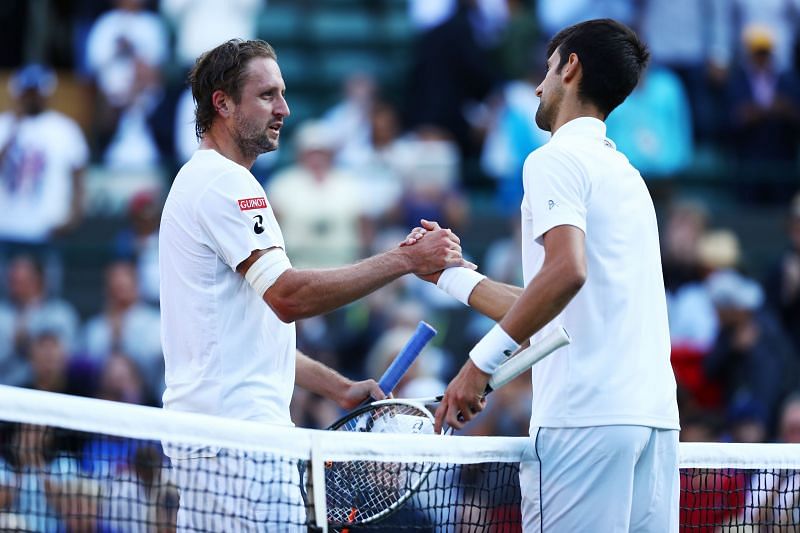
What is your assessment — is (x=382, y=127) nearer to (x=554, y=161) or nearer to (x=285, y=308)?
(x=285, y=308)

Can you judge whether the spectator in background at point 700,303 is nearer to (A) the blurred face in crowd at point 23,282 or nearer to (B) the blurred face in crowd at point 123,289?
(B) the blurred face in crowd at point 123,289

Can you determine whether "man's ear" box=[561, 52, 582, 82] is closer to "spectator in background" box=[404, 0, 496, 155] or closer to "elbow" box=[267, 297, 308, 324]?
"elbow" box=[267, 297, 308, 324]

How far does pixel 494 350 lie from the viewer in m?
4.70

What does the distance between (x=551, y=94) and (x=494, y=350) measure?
3.36ft

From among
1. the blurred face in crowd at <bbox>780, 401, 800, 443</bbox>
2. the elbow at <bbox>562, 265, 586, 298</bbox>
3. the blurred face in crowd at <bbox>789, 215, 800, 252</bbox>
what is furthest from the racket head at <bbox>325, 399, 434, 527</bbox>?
the blurred face in crowd at <bbox>789, 215, 800, 252</bbox>

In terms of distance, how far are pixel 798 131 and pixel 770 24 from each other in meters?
1.34

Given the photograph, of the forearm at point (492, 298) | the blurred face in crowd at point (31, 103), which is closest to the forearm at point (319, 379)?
the forearm at point (492, 298)

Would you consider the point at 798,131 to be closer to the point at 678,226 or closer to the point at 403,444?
the point at 678,226

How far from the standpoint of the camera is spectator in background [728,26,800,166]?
44.4 feet

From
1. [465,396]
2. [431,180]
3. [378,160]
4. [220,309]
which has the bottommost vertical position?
[465,396]

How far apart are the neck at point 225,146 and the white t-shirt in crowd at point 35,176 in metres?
7.13

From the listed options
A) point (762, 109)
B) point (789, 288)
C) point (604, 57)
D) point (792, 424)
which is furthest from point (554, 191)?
point (762, 109)

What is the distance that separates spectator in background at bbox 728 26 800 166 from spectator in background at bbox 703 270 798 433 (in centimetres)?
296

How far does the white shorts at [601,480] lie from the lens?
184 inches
